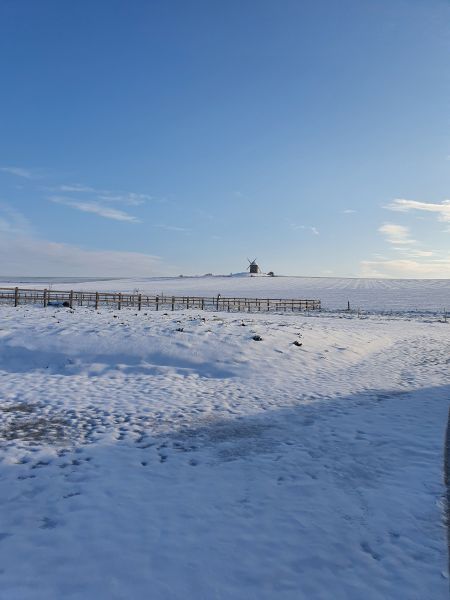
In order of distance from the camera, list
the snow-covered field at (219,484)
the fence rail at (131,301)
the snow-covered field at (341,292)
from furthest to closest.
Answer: the snow-covered field at (341,292) < the fence rail at (131,301) < the snow-covered field at (219,484)

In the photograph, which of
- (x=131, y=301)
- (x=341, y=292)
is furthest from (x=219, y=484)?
(x=341, y=292)

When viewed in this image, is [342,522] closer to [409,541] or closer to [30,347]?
[409,541]

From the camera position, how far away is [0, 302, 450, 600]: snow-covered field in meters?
4.22

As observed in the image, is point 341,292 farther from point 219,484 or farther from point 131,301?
point 219,484

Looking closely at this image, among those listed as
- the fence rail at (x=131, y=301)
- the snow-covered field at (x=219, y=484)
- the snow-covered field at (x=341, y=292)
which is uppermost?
the snow-covered field at (x=341, y=292)

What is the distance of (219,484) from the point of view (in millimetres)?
6137

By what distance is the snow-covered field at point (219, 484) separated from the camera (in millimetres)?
4219

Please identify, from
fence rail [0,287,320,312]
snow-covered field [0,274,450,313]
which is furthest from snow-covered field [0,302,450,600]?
snow-covered field [0,274,450,313]

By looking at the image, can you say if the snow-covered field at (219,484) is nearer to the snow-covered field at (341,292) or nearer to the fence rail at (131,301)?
the fence rail at (131,301)

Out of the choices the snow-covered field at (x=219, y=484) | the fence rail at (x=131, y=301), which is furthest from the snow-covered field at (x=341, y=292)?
the snow-covered field at (x=219, y=484)

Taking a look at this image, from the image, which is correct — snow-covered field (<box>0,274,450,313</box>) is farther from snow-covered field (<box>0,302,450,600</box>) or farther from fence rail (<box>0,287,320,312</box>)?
snow-covered field (<box>0,302,450,600</box>)

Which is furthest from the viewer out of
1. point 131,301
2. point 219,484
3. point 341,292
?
point 341,292

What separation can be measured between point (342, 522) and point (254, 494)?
1.18 metres

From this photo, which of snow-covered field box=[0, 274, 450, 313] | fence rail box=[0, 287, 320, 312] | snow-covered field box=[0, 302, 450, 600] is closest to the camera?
snow-covered field box=[0, 302, 450, 600]
